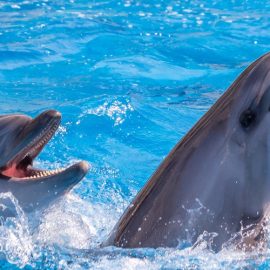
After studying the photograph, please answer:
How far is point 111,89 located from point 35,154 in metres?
4.92

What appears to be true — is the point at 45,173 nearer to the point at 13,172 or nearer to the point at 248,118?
the point at 13,172

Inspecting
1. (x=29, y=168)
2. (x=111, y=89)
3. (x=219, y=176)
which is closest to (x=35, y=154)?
(x=29, y=168)

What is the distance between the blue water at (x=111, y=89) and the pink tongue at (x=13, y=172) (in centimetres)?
21

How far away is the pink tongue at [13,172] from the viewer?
4613 millimetres

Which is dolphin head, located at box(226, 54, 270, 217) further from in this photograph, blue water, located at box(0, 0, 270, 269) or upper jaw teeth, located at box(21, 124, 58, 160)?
upper jaw teeth, located at box(21, 124, 58, 160)

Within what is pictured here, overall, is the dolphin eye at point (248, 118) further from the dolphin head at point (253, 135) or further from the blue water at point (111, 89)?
the blue water at point (111, 89)

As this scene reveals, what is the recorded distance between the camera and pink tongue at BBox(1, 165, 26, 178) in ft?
15.1

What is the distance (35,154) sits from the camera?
4672 millimetres

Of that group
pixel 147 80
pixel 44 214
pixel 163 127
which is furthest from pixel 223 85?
pixel 44 214

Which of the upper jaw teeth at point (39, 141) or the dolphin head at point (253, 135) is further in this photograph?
the upper jaw teeth at point (39, 141)

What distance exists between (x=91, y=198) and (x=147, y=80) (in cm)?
357

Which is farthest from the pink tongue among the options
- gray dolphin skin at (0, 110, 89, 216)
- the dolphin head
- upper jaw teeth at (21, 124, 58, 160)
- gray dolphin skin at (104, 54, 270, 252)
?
the dolphin head

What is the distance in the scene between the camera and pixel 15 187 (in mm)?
4492

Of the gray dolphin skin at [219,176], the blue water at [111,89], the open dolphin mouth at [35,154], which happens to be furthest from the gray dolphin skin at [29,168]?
the gray dolphin skin at [219,176]
